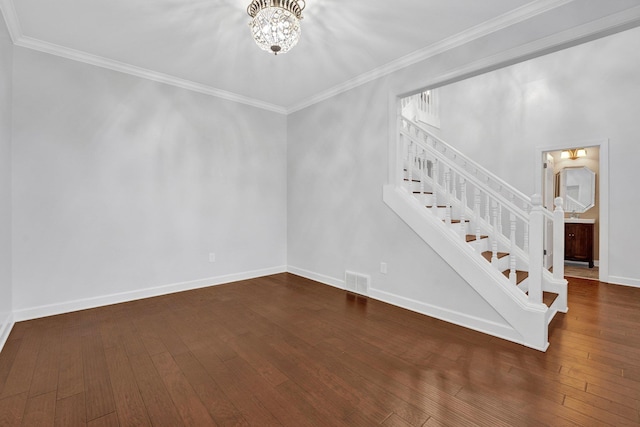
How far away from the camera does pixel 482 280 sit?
2588 mm

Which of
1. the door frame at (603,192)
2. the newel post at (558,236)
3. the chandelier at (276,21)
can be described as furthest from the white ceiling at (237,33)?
the door frame at (603,192)

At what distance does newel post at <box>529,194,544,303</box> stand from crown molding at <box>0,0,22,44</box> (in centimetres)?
450

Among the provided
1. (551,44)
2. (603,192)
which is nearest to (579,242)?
(603,192)

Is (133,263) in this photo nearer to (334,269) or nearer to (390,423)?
(334,269)

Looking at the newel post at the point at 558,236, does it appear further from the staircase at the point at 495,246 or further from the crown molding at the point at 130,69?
the crown molding at the point at 130,69

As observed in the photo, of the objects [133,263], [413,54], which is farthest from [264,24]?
[133,263]

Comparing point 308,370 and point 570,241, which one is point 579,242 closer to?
point 570,241

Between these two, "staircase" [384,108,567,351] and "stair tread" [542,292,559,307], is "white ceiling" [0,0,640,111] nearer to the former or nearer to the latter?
"staircase" [384,108,567,351]

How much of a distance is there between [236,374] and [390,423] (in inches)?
40.7

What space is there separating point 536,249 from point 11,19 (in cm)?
484

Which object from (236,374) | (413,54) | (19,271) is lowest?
(236,374)

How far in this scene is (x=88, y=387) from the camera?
1.79 meters

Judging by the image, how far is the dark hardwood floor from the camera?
156 cm

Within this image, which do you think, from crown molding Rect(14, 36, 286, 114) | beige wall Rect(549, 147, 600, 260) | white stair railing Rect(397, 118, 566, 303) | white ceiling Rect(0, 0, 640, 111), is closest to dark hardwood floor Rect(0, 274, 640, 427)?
white stair railing Rect(397, 118, 566, 303)
